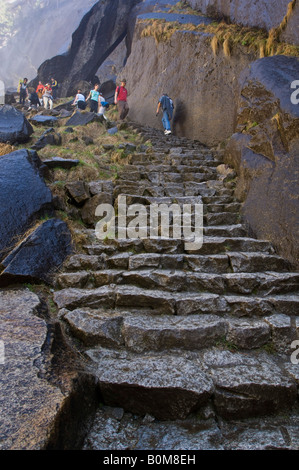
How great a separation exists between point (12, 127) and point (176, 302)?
6.55 metres

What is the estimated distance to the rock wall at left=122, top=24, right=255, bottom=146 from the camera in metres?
8.42

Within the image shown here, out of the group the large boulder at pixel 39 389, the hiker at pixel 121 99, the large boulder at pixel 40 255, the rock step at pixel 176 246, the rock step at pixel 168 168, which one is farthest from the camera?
the hiker at pixel 121 99

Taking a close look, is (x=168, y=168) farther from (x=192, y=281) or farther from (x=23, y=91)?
(x=23, y=91)

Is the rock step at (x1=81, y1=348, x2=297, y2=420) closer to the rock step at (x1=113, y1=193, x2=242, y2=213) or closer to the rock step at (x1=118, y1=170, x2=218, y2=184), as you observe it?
the rock step at (x1=113, y1=193, x2=242, y2=213)

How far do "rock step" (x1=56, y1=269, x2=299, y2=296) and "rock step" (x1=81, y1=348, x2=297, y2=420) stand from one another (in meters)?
1.08

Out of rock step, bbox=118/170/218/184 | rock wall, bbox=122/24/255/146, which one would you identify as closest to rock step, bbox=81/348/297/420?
rock step, bbox=118/170/218/184

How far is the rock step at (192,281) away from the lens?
11.4 ft

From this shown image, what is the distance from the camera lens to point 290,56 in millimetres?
5492

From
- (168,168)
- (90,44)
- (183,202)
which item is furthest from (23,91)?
(183,202)

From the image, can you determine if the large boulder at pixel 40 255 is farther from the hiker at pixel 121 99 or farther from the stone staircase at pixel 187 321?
the hiker at pixel 121 99

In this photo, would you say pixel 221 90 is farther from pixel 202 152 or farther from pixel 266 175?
pixel 266 175

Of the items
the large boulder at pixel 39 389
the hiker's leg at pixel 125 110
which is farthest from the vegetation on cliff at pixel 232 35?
the large boulder at pixel 39 389

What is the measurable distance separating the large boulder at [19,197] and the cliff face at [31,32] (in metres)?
31.9

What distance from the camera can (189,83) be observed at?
400 inches
